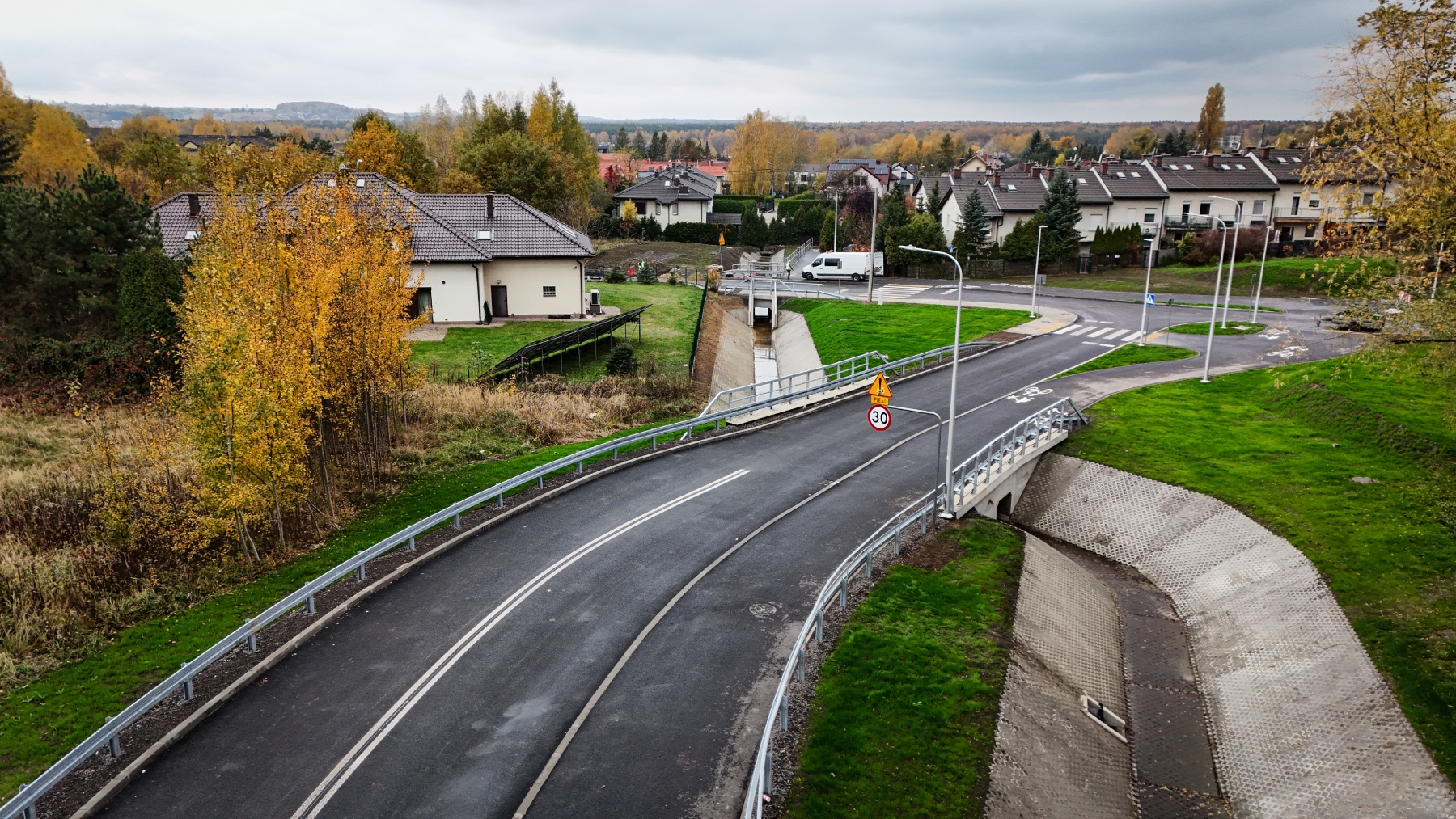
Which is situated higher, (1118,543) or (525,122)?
(525,122)

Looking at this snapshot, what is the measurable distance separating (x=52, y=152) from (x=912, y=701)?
91.7 meters

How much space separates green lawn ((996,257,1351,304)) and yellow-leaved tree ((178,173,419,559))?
171 ft

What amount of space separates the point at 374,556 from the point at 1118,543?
20.1m

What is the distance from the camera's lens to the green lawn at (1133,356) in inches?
1534

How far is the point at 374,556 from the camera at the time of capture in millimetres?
18391

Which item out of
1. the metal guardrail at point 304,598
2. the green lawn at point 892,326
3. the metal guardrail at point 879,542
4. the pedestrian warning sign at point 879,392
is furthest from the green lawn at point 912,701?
the green lawn at point 892,326

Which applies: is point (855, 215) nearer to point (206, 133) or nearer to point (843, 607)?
point (843, 607)

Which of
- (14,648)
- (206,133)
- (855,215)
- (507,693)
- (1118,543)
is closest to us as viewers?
(507,693)

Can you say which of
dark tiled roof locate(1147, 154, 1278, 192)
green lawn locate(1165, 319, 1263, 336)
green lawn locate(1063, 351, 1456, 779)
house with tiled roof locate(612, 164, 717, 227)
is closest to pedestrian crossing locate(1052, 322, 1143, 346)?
green lawn locate(1165, 319, 1263, 336)

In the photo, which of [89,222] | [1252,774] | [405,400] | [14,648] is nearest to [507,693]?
[14,648]

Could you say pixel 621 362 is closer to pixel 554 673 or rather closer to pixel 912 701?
pixel 554 673

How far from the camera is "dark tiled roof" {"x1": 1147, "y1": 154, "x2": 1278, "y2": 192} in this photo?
7212 centimetres

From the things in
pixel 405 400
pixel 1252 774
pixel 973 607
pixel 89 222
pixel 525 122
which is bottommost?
pixel 1252 774

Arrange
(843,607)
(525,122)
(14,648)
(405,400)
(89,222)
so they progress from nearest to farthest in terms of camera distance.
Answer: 1. (14,648)
2. (843,607)
3. (405,400)
4. (89,222)
5. (525,122)
